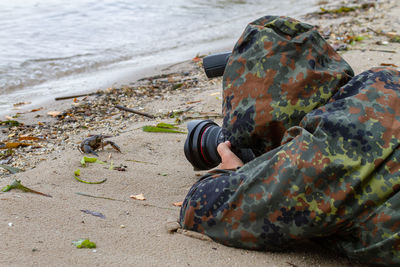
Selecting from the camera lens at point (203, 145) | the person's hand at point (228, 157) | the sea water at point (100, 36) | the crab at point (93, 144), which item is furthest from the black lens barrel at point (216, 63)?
the sea water at point (100, 36)

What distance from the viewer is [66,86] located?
5852 mm

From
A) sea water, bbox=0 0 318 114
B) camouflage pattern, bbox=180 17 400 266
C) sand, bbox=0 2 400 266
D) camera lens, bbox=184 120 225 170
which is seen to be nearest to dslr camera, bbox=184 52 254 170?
camera lens, bbox=184 120 225 170

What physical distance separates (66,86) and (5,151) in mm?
2760

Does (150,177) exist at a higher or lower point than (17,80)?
higher

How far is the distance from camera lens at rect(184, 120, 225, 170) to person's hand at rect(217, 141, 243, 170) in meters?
0.14

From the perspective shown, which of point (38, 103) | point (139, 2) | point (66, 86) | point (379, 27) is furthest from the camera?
point (139, 2)

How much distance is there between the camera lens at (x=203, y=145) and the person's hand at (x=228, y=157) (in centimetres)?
14

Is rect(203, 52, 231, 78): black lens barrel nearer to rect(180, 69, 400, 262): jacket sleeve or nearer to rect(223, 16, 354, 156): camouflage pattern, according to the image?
rect(223, 16, 354, 156): camouflage pattern

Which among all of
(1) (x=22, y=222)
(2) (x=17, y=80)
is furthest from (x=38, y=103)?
(1) (x=22, y=222)

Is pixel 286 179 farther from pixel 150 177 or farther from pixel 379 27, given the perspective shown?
pixel 379 27

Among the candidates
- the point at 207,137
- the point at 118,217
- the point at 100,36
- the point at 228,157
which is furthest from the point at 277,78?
the point at 100,36

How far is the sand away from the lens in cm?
174

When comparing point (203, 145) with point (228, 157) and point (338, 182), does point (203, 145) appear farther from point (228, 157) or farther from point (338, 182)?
point (338, 182)

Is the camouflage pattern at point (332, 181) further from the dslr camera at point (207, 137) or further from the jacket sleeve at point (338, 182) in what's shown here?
the dslr camera at point (207, 137)
